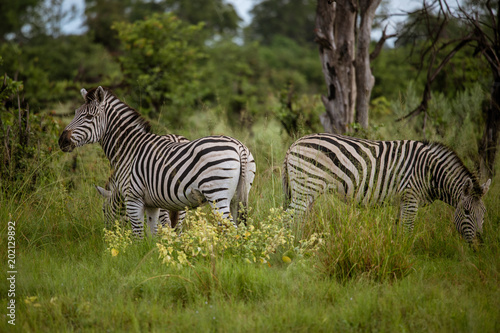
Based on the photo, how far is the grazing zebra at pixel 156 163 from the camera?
15.6ft

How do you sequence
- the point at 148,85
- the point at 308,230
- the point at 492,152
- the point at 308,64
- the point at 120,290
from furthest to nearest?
1. the point at 308,64
2. the point at 148,85
3. the point at 492,152
4. the point at 308,230
5. the point at 120,290

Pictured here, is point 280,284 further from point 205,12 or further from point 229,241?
point 205,12

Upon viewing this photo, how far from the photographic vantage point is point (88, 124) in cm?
559

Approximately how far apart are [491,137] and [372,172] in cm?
288

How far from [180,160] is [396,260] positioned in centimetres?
255

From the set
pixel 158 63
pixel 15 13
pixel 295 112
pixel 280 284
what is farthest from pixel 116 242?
pixel 15 13

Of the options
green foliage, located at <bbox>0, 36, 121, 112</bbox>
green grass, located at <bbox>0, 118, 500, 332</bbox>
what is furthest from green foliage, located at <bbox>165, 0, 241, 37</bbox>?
green grass, located at <bbox>0, 118, 500, 332</bbox>

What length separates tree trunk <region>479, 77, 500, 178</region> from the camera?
666 cm

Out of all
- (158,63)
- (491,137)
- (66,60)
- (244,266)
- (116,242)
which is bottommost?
(244,266)

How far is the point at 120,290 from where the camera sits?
3.85 meters

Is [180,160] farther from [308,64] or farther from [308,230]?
[308,64]

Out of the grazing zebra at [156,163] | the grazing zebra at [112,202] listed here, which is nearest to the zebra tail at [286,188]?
the grazing zebra at [156,163]

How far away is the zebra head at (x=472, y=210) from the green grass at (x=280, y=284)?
0.16m

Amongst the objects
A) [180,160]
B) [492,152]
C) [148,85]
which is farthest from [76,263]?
[148,85]
